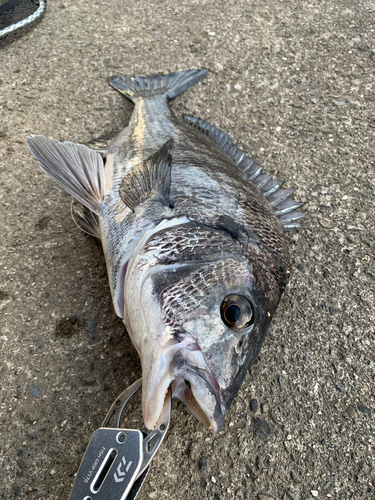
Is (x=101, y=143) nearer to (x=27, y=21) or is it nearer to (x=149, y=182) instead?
(x=149, y=182)

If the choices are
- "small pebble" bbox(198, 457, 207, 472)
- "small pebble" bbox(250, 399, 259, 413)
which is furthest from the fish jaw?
"small pebble" bbox(250, 399, 259, 413)

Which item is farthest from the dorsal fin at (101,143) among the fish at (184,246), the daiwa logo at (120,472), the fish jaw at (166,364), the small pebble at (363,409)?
the small pebble at (363,409)

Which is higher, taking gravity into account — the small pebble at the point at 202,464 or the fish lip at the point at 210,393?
the fish lip at the point at 210,393

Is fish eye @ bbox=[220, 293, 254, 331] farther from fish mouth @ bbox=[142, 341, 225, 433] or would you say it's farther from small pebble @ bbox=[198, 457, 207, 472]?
small pebble @ bbox=[198, 457, 207, 472]

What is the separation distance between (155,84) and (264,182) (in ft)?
5.38

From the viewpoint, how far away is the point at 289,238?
107 inches

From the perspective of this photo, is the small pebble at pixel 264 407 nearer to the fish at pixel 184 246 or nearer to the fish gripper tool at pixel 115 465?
the fish at pixel 184 246

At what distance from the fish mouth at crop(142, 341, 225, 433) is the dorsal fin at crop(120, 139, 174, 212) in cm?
90

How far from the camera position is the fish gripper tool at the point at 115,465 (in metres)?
1.47

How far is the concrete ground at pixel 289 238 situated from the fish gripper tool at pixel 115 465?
361 millimetres

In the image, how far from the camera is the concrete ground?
1889 mm

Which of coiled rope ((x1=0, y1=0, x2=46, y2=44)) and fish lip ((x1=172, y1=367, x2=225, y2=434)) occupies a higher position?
coiled rope ((x1=0, y1=0, x2=46, y2=44))

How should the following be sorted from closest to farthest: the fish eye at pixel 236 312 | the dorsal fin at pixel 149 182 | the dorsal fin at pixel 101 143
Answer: the fish eye at pixel 236 312 → the dorsal fin at pixel 149 182 → the dorsal fin at pixel 101 143

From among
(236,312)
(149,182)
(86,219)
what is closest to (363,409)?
(236,312)
